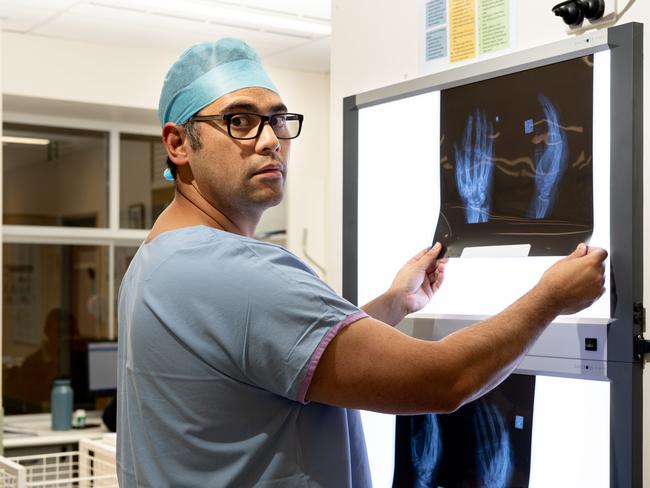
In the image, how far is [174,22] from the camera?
14.8 ft

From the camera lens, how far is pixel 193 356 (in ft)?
Answer: 4.20

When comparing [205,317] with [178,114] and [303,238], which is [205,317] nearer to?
[178,114]

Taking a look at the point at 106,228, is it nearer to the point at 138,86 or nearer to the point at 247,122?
the point at 138,86

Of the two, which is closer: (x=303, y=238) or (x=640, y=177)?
(x=640, y=177)

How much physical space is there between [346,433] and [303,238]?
13.5 ft

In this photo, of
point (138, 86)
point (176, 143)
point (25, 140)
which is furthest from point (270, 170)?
point (25, 140)

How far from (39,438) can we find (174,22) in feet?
6.97

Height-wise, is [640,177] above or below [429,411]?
above

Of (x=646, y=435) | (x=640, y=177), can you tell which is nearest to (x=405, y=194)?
(x=640, y=177)

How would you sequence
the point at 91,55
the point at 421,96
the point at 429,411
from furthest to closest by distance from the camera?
the point at 91,55
the point at 421,96
the point at 429,411

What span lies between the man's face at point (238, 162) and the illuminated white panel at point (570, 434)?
56cm

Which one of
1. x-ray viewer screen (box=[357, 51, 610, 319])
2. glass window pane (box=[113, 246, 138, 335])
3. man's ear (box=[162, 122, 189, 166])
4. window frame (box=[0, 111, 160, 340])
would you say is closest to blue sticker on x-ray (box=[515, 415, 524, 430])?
x-ray viewer screen (box=[357, 51, 610, 319])

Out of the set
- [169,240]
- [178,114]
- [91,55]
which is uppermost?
[91,55]

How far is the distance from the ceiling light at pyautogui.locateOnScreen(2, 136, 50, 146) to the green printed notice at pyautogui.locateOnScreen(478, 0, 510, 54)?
13.2 feet
